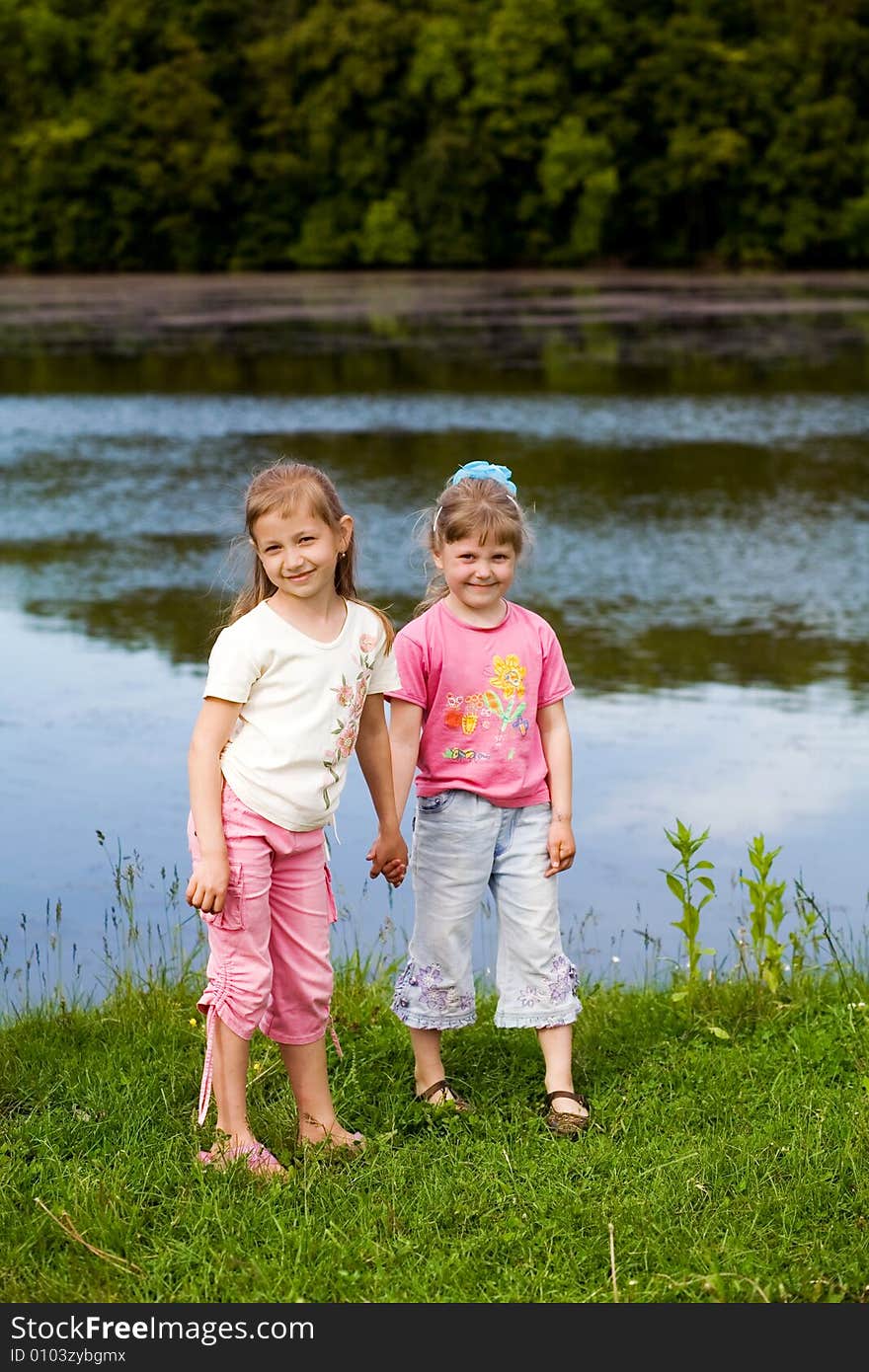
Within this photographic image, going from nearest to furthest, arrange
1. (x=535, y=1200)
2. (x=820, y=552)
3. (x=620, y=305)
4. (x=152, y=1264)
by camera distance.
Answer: (x=152, y=1264)
(x=535, y=1200)
(x=820, y=552)
(x=620, y=305)

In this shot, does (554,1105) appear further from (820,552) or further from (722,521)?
(722,521)

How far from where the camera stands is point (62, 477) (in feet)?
44.1

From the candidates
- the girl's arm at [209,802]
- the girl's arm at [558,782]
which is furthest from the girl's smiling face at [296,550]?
the girl's arm at [558,782]

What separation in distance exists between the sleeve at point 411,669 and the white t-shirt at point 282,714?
0.86ft

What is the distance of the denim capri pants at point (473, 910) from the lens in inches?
145

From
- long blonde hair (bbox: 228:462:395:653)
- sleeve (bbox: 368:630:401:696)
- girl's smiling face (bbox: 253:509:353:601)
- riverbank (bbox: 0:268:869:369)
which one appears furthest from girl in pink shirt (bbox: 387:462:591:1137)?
riverbank (bbox: 0:268:869:369)

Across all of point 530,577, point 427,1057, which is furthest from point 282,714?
point 530,577

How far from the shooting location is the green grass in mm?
2852

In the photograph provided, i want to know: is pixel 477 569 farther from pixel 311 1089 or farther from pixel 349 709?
pixel 311 1089

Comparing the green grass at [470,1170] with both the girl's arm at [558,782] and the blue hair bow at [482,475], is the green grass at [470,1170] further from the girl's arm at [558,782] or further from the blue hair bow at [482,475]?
the blue hair bow at [482,475]

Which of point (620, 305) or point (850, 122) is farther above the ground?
point (850, 122)
